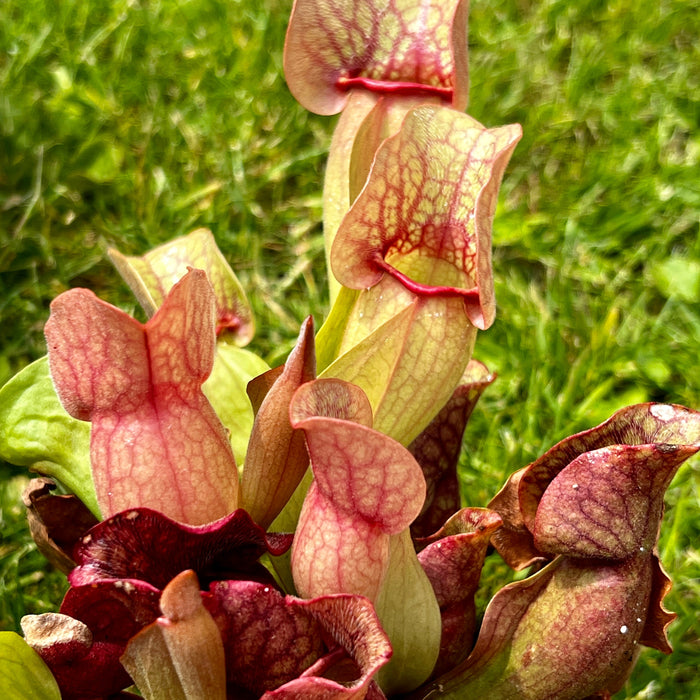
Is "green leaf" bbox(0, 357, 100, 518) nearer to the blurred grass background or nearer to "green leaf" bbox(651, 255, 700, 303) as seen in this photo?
the blurred grass background

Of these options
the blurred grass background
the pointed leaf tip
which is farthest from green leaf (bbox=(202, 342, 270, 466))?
the blurred grass background

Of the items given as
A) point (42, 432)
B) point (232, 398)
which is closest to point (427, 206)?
point (232, 398)

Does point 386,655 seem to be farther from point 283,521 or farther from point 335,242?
point 335,242

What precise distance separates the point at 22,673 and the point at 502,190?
2076mm

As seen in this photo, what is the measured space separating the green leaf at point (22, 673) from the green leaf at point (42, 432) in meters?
0.28

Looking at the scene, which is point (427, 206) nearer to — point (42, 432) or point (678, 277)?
point (42, 432)

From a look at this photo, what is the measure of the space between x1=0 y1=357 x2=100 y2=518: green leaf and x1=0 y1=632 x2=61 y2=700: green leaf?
0.28 m

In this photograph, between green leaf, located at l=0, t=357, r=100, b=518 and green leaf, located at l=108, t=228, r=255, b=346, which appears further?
green leaf, located at l=108, t=228, r=255, b=346

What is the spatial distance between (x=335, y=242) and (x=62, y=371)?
354 millimetres

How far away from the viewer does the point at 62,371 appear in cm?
100

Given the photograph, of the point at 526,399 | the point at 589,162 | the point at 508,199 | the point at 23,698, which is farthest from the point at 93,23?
the point at 23,698

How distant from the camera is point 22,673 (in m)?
0.97

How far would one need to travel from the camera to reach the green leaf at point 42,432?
1.24 metres

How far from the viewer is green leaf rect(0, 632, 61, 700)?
3.11ft
